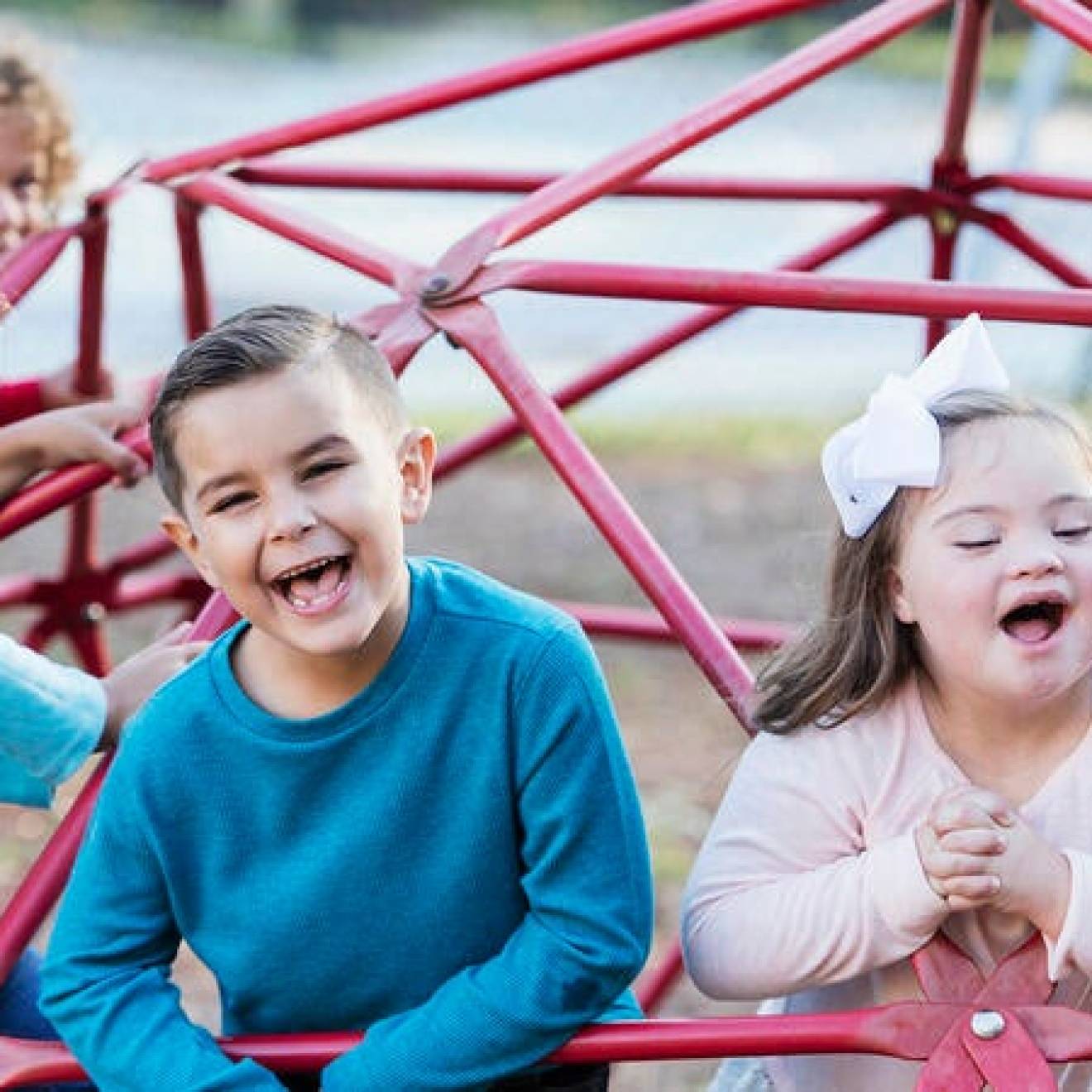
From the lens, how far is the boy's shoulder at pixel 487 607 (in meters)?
2.16

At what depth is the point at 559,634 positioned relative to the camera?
2160 mm

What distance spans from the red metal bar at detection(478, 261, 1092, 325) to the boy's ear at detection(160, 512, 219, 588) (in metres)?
0.53

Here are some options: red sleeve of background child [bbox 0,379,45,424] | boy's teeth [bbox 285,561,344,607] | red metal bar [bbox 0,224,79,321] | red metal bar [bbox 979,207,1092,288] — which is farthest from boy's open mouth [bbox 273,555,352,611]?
red metal bar [bbox 979,207,1092,288]

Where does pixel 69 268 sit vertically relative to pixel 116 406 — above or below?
below

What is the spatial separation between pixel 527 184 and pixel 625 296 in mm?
1075

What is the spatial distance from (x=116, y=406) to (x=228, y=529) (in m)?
0.71

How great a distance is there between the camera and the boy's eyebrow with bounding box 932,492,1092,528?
85.3 inches

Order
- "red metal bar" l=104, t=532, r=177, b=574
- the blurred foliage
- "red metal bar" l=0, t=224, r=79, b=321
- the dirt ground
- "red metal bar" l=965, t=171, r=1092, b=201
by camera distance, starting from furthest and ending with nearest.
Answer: the blurred foliage
the dirt ground
"red metal bar" l=104, t=532, r=177, b=574
"red metal bar" l=965, t=171, r=1092, b=201
"red metal bar" l=0, t=224, r=79, b=321

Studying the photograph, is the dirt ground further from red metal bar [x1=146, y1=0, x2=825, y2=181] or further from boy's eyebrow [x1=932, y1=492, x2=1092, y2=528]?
boy's eyebrow [x1=932, y1=492, x2=1092, y2=528]

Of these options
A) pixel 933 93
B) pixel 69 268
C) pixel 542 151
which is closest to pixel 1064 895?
pixel 69 268

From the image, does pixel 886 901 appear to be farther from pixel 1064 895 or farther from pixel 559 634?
pixel 559 634

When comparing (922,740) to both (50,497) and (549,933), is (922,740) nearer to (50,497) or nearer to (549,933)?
(549,933)

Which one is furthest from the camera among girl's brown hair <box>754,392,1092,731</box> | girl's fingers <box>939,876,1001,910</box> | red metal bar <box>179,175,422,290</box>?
red metal bar <box>179,175,422,290</box>

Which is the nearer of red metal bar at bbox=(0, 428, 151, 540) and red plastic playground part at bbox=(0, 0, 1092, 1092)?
red plastic playground part at bbox=(0, 0, 1092, 1092)
